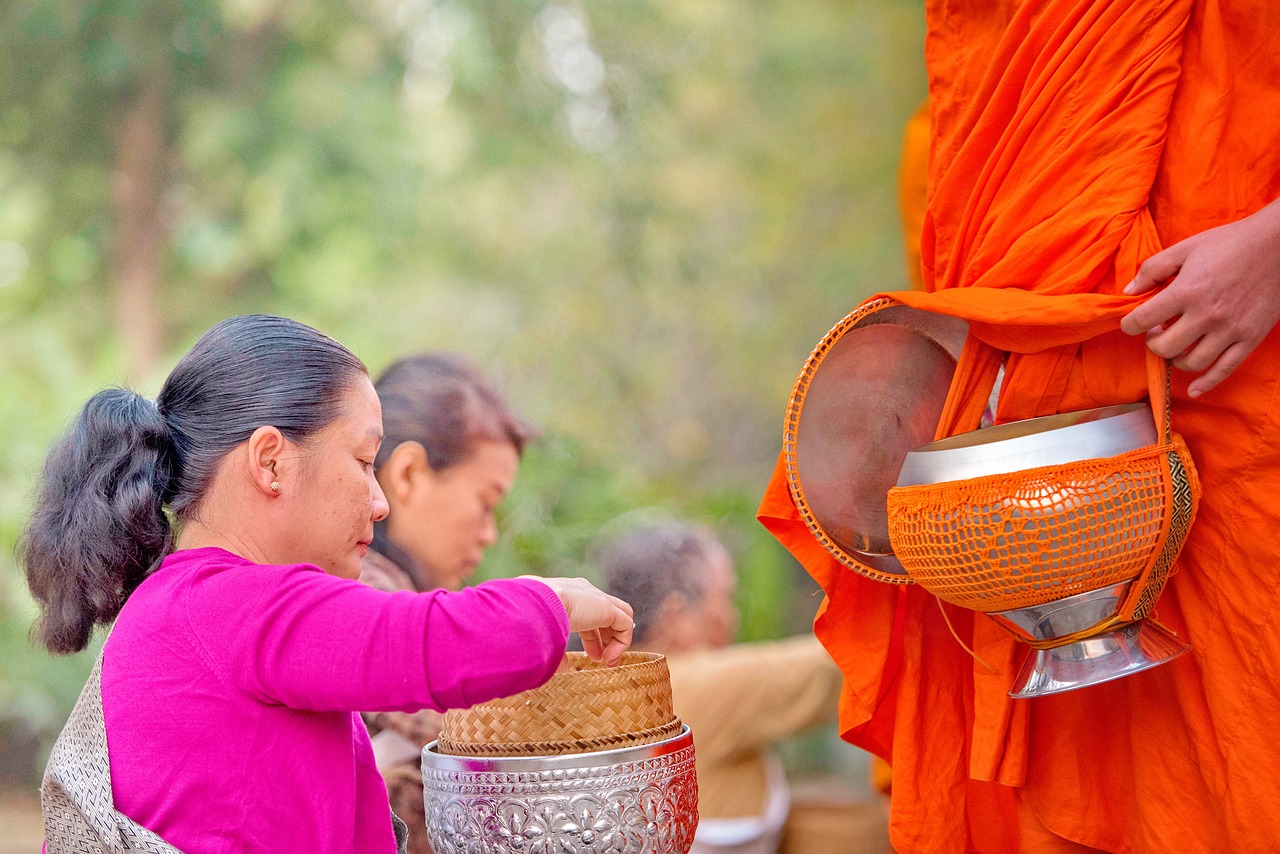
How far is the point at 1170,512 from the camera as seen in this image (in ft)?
3.72

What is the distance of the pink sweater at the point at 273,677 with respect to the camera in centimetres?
96

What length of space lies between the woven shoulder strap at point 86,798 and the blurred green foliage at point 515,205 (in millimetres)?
2824

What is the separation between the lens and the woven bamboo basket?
1.06 m

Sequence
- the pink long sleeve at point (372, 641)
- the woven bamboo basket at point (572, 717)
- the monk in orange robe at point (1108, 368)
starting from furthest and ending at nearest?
the monk in orange robe at point (1108, 368), the woven bamboo basket at point (572, 717), the pink long sleeve at point (372, 641)

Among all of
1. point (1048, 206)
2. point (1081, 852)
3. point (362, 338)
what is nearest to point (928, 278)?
point (1048, 206)

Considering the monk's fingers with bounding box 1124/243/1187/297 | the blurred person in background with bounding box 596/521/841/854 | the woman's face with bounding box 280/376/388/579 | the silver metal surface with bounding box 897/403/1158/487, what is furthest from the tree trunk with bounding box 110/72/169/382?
the monk's fingers with bounding box 1124/243/1187/297

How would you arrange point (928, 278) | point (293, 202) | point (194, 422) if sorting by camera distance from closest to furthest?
point (194, 422), point (928, 278), point (293, 202)

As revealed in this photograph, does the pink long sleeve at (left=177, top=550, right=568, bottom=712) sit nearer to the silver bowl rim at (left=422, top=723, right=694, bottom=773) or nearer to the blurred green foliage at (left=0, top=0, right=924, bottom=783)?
the silver bowl rim at (left=422, top=723, right=694, bottom=773)

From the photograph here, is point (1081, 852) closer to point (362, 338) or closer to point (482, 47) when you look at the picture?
point (362, 338)

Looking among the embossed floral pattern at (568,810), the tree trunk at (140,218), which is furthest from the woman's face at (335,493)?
the tree trunk at (140,218)

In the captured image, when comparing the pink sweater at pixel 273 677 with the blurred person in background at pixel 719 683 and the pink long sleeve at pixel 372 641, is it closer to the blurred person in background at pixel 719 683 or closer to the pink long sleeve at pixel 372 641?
the pink long sleeve at pixel 372 641

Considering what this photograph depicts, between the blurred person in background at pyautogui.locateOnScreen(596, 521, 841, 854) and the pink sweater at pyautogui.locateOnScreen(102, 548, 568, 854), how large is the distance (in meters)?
1.54

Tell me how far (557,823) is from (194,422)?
0.51m

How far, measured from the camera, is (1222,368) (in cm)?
116
